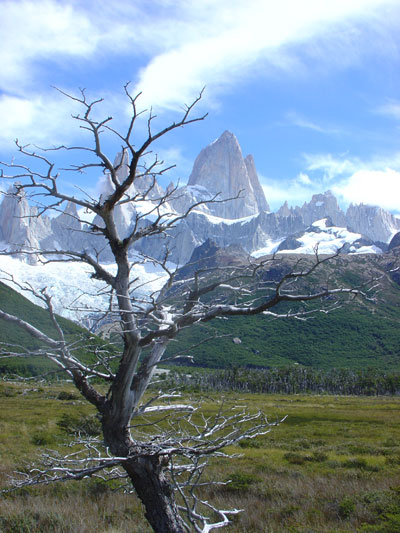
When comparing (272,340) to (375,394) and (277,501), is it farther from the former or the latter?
(277,501)

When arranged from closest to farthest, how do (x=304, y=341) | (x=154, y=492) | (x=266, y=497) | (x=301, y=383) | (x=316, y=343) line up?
1. (x=154, y=492)
2. (x=266, y=497)
3. (x=301, y=383)
4. (x=316, y=343)
5. (x=304, y=341)

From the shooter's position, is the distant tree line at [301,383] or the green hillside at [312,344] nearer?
the distant tree line at [301,383]

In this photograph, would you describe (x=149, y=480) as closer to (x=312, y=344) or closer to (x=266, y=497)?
(x=266, y=497)

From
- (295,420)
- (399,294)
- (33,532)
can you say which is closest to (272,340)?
(399,294)

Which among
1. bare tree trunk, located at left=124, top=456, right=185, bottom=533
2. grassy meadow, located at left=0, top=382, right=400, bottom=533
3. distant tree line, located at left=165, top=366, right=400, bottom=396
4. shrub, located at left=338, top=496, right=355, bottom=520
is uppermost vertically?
bare tree trunk, located at left=124, top=456, right=185, bottom=533

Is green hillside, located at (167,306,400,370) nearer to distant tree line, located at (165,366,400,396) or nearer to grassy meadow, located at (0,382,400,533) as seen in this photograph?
distant tree line, located at (165,366,400,396)

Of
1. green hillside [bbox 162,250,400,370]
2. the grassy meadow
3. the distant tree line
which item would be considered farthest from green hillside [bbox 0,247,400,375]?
the grassy meadow

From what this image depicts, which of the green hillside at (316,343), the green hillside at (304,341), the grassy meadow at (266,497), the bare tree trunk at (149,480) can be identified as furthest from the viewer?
the green hillside at (316,343)

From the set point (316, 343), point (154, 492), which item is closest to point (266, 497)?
point (154, 492)

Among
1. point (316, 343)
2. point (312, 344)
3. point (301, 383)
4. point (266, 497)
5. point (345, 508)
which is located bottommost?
point (301, 383)

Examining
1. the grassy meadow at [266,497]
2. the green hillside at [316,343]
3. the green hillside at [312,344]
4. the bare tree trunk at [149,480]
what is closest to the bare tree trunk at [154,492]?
the bare tree trunk at [149,480]

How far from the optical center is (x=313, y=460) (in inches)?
681

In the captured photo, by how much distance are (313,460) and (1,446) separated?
13394mm

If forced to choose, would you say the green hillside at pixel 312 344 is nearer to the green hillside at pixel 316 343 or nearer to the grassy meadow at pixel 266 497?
the green hillside at pixel 316 343
